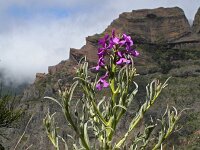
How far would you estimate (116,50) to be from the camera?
623 cm

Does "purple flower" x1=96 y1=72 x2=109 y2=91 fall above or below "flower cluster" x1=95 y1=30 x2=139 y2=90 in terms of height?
below

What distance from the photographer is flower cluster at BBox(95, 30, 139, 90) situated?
616 cm

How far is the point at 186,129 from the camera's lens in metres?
119

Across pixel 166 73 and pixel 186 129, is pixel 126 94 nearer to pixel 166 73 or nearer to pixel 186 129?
pixel 186 129

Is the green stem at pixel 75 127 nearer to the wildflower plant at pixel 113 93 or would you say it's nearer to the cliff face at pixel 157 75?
the wildflower plant at pixel 113 93

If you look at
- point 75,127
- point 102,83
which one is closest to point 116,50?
point 102,83

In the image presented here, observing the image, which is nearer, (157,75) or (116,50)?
(116,50)

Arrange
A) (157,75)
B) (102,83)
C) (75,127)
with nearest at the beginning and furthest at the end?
(75,127) < (102,83) < (157,75)

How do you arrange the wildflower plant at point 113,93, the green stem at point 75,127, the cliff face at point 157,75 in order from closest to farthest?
the green stem at point 75,127, the wildflower plant at point 113,93, the cliff face at point 157,75

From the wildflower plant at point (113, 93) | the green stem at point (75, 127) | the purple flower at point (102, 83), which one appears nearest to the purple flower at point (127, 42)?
the wildflower plant at point (113, 93)

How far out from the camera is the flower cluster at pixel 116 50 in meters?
6.16

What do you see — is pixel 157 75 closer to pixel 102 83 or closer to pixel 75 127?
pixel 102 83

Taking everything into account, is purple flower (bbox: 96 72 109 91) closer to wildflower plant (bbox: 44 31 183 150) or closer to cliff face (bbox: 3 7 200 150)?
wildflower plant (bbox: 44 31 183 150)

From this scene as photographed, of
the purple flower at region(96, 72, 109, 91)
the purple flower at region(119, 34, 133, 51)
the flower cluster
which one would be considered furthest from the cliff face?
the purple flower at region(119, 34, 133, 51)
